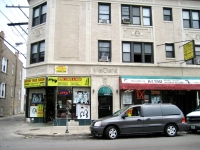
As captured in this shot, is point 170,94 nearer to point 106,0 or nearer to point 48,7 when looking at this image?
point 106,0

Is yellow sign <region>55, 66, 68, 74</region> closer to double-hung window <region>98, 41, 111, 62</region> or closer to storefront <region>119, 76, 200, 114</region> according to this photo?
double-hung window <region>98, 41, 111, 62</region>

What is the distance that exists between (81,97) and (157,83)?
596 centimetres

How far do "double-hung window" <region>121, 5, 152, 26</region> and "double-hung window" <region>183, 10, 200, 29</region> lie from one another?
329cm

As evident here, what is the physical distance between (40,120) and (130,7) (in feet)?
38.8

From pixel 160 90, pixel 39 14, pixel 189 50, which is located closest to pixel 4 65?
pixel 39 14

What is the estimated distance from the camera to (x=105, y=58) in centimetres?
1778

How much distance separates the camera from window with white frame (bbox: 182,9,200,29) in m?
19.7

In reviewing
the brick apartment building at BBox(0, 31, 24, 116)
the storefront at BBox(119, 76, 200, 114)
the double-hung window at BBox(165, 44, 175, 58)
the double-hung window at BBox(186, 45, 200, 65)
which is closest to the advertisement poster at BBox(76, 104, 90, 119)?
the storefront at BBox(119, 76, 200, 114)

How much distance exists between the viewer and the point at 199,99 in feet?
60.9

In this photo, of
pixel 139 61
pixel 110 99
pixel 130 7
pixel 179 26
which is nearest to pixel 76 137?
pixel 110 99

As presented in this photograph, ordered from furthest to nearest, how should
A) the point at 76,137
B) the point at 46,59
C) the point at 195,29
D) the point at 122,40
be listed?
the point at 195,29 → the point at 122,40 → the point at 46,59 → the point at 76,137

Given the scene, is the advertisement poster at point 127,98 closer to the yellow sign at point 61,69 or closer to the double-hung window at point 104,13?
the yellow sign at point 61,69

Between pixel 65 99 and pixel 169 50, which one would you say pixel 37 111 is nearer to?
pixel 65 99

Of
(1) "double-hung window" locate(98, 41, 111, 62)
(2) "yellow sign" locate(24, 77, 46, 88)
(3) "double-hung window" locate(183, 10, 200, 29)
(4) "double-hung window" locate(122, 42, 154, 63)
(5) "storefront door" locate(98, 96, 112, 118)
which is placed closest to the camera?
(2) "yellow sign" locate(24, 77, 46, 88)
